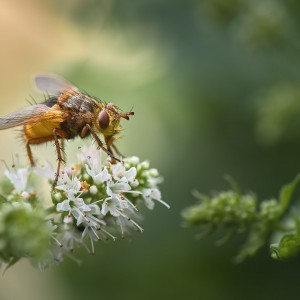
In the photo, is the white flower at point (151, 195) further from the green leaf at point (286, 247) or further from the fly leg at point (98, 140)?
the green leaf at point (286, 247)

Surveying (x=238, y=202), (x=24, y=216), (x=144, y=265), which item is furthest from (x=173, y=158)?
(x=24, y=216)

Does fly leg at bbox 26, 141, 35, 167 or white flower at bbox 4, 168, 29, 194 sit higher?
fly leg at bbox 26, 141, 35, 167

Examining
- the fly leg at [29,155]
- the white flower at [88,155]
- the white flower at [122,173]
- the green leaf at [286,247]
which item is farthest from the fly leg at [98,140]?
the green leaf at [286,247]

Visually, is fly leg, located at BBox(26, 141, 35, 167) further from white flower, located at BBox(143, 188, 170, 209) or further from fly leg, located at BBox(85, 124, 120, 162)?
white flower, located at BBox(143, 188, 170, 209)

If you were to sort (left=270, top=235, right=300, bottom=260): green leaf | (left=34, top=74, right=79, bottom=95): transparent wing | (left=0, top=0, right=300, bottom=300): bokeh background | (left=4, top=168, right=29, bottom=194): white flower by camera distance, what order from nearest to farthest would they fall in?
(left=270, top=235, right=300, bottom=260): green leaf
(left=4, top=168, right=29, bottom=194): white flower
(left=34, top=74, right=79, bottom=95): transparent wing
(left=0, top=0, right=300, bottom=300): bokeh background

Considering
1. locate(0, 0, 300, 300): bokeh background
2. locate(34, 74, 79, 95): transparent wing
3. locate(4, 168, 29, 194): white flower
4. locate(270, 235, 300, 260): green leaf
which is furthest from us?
locate(0, 0, 300, 300): bokeh background

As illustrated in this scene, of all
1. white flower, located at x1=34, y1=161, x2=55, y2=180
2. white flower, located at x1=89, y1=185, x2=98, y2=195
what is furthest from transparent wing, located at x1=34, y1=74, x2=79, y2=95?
white flower, located at x1=89, y1=185, x2=98, y2=195

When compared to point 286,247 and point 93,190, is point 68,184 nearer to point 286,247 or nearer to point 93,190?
point 93,190

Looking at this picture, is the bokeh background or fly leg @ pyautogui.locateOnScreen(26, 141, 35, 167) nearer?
fly leg @ pyautogui.locateOnScreen(26, 141, 35, 167)
